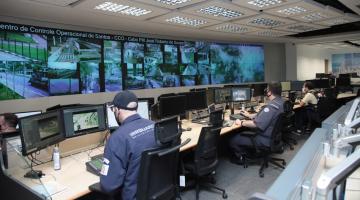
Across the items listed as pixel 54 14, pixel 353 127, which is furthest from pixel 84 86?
pixel 353 127

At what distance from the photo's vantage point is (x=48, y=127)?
223 centimetres

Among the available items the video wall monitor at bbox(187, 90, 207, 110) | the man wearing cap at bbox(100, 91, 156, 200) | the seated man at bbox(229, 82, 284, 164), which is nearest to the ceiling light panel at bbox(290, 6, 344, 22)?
the seated man at bbox(229, 82, 284, 164)

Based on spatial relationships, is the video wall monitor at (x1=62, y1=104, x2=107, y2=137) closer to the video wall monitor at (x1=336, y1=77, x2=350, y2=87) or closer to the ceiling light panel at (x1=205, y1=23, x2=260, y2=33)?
the ceiling light panel at (x1=205, y1=23, x2=260, y2=33)

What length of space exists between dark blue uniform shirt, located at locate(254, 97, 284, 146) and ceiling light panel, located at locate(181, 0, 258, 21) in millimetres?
1550

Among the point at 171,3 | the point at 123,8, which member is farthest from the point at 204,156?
the point at 123,8

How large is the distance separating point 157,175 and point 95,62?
403cm

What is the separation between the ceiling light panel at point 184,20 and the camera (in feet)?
14.8

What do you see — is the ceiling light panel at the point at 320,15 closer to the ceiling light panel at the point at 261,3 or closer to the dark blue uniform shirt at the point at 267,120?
the ceiling light panel at the point at 261,3

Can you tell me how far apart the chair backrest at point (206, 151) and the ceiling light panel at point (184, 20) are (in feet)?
7.21

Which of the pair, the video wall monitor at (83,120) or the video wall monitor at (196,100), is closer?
the video wall monitor at (83,120)

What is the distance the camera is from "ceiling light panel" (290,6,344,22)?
470 centimetres

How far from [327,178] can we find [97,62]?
5308 mm

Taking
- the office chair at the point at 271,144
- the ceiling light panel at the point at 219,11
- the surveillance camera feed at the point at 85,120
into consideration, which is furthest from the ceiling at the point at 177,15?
the office chair at the point at 271,144

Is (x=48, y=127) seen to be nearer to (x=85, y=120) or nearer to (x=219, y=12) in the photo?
(x=85, y=120)
